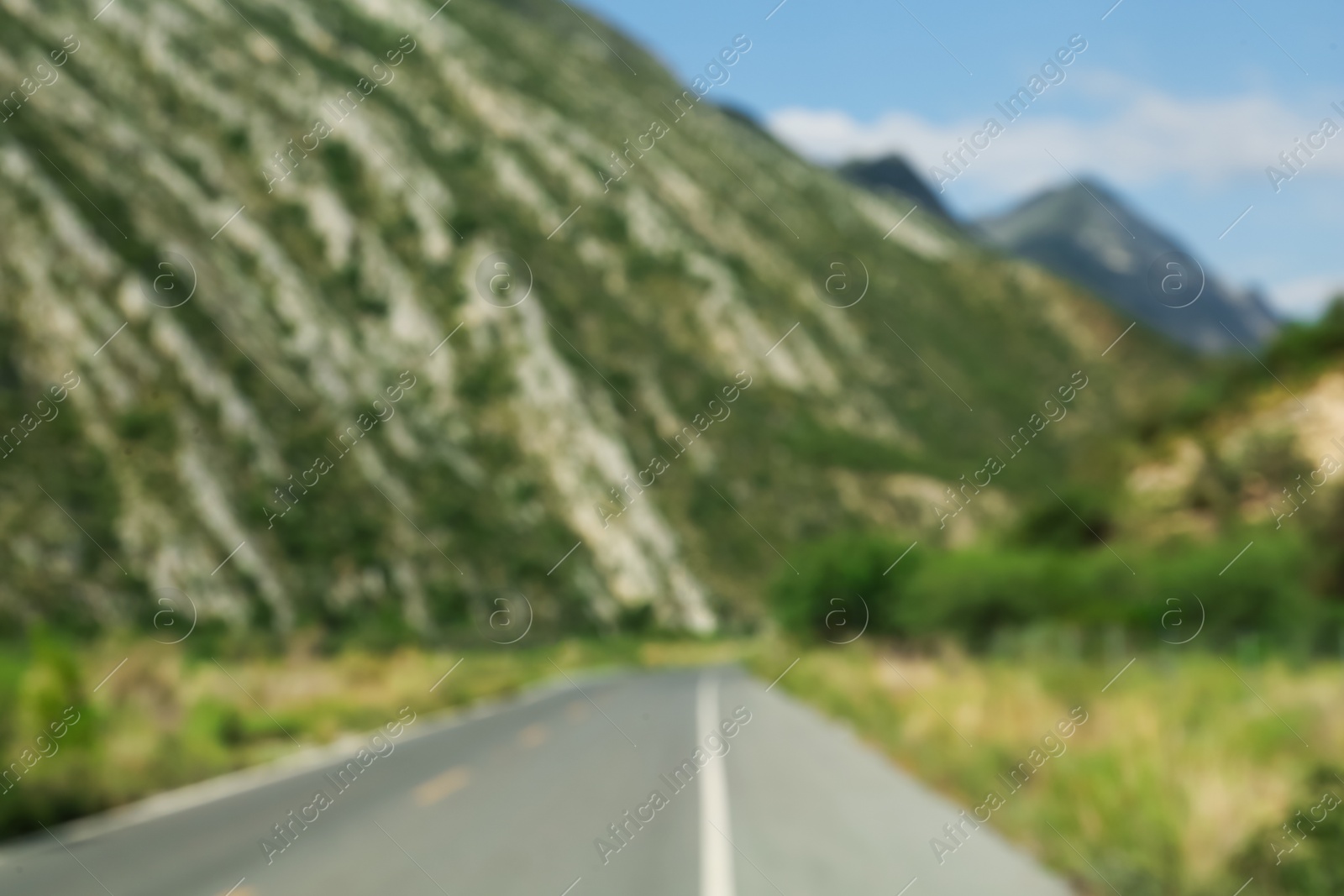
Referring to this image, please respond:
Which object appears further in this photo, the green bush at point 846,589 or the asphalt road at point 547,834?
the green bush at point 846,589

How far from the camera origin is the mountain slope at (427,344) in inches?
1912

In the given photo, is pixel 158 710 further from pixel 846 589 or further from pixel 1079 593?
pixel 846 589

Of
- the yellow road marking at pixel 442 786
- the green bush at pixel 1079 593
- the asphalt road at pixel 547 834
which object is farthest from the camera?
the green bush at pixel 1079 593

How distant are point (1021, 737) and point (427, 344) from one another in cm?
6180

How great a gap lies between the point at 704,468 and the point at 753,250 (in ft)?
116

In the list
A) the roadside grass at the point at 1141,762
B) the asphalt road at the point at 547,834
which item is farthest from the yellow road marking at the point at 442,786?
the roadside grass at the point at 1141,762

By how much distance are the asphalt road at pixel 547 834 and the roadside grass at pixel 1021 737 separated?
457mm

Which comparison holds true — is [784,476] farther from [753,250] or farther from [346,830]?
[346,830]

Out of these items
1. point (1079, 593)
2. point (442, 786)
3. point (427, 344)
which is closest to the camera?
point (442, 786)

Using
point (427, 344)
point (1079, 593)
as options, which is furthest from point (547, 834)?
point (427, 344)

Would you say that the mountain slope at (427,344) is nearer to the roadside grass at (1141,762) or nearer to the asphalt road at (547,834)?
the asphalt road at (547,834)

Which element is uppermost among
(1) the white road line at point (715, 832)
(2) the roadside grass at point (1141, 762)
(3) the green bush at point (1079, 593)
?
(1) the white road line at point (715, 832)

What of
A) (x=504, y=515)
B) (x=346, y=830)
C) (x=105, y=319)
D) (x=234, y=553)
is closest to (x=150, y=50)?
(x=105, y=319)

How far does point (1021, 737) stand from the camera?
45.0ft
